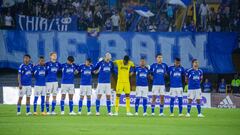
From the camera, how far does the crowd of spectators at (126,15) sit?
39.8 meters

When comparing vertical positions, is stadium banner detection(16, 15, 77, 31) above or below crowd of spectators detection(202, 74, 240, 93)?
above

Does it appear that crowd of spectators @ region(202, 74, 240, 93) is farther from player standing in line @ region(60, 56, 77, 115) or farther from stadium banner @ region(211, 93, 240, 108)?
player standing in line @ region(60, 56, 77, 115)

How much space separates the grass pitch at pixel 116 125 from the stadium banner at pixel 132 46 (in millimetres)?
9247

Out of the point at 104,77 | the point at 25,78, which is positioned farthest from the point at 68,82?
the point at 25,78

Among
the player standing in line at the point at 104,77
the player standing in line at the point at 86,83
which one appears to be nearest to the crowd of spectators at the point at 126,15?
the player standing in line at the point at 86,83

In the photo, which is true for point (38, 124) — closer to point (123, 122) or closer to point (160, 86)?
point (123, 122)

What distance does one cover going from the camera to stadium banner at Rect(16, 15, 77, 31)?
3950 centimetres

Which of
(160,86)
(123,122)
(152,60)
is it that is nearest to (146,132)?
(123,122)

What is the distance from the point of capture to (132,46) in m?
38.8

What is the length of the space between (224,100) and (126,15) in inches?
295

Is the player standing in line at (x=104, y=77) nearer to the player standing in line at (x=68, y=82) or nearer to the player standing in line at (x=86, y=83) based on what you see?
the player standing in line at (x=86, y=83)

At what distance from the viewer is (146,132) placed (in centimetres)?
2166

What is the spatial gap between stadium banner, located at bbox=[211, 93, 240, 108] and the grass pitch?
8.32 metres

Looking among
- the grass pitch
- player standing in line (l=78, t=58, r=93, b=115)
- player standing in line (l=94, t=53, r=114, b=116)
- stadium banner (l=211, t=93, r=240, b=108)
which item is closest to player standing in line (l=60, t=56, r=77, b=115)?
player standing in line (l=78, t=58, r=93, b=115)
